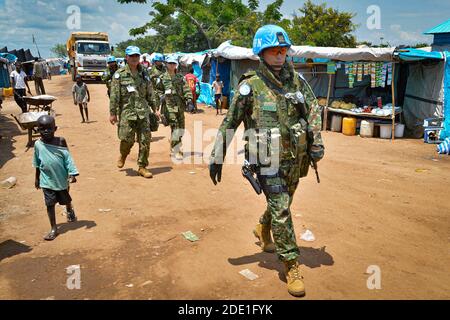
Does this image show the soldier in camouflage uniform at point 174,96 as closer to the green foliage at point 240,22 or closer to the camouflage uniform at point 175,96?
the camouflage uniform at point 175,96

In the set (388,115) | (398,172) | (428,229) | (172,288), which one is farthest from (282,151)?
(388,115)

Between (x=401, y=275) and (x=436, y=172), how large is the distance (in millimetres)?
4629

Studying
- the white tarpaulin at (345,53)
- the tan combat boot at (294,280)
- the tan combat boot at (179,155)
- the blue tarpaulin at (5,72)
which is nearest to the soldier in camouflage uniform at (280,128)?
the tan combat boot at (294,280)

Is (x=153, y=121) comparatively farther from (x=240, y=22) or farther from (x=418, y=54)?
(x=240, y=22)

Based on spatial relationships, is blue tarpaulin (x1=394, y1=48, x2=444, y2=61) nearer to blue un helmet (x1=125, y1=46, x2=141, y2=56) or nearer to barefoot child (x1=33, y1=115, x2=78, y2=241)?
blue un helmet (x1=125, y1=46, x2=141, y2=56)

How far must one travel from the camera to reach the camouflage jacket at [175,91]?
7371mm

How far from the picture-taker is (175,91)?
7379mm

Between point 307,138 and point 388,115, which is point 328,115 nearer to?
point 388,115

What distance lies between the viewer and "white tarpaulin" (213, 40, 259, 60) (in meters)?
14.1

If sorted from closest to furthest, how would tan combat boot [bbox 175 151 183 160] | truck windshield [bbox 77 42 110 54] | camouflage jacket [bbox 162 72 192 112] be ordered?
camouflage jacket [bbox 162 72 192 112] < tan combat boot [bbox 175 151 183 160] < truck windshield [bbox 77 42 110 54]

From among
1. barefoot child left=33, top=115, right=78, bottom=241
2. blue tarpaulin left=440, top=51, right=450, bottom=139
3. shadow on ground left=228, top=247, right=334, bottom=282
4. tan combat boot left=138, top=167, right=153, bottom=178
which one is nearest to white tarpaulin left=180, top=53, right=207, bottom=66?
blue tarpaulin left=440, top=51, right=450, bottom=139

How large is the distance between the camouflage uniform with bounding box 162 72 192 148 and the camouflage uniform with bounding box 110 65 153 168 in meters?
0.85

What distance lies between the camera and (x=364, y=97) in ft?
42.3

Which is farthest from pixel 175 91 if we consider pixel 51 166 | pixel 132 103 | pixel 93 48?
pixel 93 48
